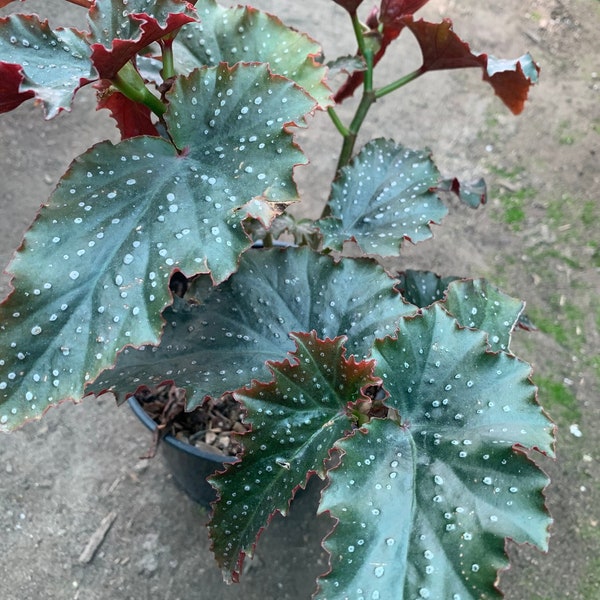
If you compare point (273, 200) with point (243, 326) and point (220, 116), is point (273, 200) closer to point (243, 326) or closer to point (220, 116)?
point (220, 116)

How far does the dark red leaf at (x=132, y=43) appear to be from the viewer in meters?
0.81

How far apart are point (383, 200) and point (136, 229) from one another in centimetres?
62

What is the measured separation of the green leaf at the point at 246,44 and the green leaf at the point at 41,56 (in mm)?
348

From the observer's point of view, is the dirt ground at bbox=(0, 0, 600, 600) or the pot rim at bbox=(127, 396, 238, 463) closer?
the pot rim at bbox=(127, 396, 238, 463)

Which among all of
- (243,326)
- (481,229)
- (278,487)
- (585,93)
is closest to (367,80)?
(243,326)

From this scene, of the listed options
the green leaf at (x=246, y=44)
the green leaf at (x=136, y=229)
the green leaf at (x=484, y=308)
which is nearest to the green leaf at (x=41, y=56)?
the green leaf at (x=136, y=229)

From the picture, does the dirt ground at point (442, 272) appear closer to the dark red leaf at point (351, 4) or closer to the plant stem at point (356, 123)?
the plant stem at point (356, 123)

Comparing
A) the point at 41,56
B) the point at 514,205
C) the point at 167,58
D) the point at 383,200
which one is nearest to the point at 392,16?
the point at 383,200

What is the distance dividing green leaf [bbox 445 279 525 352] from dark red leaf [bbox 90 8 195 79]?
2.10 feet

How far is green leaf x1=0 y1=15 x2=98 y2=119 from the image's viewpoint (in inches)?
31.9

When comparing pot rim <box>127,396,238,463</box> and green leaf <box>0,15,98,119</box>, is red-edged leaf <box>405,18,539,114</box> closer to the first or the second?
green leaf <box>0,15,98,119</box>

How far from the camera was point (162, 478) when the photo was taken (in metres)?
1.83

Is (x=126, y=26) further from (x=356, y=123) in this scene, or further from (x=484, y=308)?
(x=484, y=308)

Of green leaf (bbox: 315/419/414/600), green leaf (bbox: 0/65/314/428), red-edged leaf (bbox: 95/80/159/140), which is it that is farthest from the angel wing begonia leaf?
red-edged leaf (bbox: 95/80/159/140)
